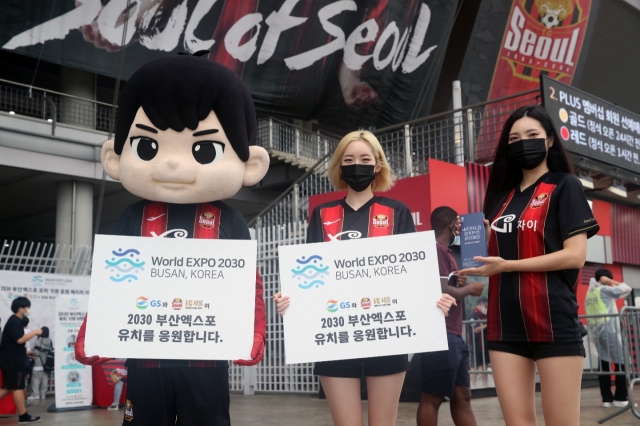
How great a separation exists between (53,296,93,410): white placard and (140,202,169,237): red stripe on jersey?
7.17 m

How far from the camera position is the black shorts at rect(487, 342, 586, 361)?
294 centimetres

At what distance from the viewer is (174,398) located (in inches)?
123

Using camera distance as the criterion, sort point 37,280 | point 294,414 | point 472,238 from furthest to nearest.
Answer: point 37,280
point 294,414
point 472,238

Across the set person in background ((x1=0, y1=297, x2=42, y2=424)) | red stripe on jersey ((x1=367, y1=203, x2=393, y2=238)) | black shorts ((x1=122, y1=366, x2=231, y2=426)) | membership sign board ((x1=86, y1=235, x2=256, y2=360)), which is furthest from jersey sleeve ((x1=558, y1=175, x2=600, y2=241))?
person in background ((x1=0, y1=297, x2=42, y2=424))

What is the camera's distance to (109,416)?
904 cm

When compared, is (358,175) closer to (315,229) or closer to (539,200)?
(315,229)

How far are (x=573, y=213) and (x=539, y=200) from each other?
17 centimetres

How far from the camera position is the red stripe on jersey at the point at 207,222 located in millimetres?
3393

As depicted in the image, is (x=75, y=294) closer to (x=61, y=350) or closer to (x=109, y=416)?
(x=61, y=350)

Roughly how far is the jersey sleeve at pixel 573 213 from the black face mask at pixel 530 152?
204mm

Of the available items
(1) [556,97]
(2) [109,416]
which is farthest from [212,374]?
(1) [556,97]

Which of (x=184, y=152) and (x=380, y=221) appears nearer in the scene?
(x=184, y=152)

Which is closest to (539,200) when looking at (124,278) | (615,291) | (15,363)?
(124,278)

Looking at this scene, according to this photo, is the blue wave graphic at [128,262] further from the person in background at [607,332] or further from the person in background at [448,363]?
the person in background at [607,332]
